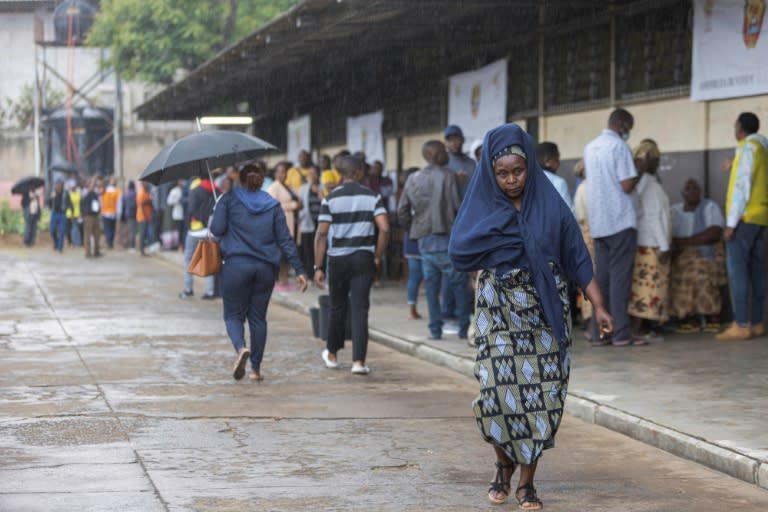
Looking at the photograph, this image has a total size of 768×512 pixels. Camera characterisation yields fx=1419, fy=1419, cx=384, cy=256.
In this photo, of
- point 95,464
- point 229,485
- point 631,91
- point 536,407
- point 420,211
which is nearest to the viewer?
point 536,407

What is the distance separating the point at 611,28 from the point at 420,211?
375 centimetres

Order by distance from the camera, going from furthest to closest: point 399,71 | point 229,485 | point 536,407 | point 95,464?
point 399,71
point 95,464
point 229,485
point 536,407

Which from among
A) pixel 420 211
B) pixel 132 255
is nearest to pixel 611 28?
pixel 420 211

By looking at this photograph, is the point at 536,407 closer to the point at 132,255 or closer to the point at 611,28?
the point at 611,28

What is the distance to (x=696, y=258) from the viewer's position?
13453mm

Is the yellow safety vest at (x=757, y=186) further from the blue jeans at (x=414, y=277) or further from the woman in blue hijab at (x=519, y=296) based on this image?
the woman in blue hijab at (x=519, y=296)

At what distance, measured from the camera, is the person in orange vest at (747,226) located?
12375 millimetres

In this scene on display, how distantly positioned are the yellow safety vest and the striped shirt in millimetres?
3242

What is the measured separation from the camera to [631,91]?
1531 centimetres

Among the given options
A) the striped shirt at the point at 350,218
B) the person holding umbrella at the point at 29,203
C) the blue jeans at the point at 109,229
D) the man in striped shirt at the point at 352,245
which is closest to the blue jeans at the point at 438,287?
the man in striped shirt at the point at 352,245

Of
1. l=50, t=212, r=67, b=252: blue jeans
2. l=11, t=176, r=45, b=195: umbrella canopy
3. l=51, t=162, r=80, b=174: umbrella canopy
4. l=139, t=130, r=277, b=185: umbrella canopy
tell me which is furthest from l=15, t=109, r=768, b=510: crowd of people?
l=51, t=162, r=80, b=174: umbrella canopy

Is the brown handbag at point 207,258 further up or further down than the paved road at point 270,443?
further up

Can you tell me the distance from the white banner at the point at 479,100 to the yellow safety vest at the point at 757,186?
249 inches

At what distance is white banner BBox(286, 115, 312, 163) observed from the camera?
101ft
